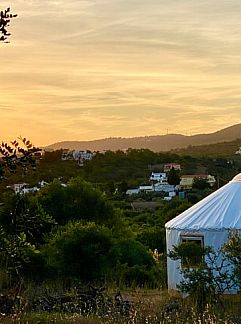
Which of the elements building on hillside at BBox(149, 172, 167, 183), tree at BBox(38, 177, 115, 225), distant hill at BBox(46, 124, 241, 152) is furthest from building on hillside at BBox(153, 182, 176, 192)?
distant hill at BBox(46, 124, 241, 152)

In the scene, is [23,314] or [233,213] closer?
[23,314]

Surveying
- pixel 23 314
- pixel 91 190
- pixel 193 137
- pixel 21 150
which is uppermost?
pixel 193 137

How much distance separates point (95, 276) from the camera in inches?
443

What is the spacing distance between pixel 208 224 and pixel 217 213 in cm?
38

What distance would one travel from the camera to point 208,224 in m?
12.4

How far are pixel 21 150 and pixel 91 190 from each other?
1177 centimetres

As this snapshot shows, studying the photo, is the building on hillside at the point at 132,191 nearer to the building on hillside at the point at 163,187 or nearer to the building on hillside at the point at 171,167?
the building on hillside at the point at 163,187

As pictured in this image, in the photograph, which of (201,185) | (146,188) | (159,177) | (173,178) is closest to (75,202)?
(201,185)

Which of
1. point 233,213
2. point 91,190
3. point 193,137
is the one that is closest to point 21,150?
point 233,213

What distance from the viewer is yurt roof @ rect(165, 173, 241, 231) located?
1235cm

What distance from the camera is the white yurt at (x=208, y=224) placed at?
40.2ft

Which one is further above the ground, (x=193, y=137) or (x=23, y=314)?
(x=193, y=137)

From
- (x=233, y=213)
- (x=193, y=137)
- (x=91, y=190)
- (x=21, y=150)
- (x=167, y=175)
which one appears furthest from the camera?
(x=193, y=137)

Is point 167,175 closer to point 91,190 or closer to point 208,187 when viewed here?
point 208,187
